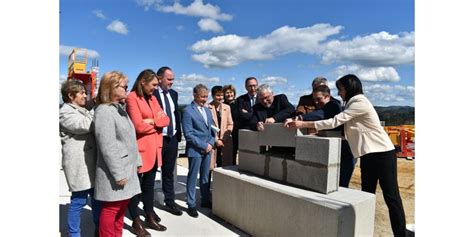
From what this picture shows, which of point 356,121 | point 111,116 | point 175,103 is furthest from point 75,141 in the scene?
point 356,121

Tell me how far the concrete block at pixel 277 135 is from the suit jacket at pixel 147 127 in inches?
46.6

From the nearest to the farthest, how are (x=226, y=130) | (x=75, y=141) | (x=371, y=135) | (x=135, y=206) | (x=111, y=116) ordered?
(x=111, y=116)
(x=75, y=141)
(x=371, y=135)
(x=135, y=206)
(x=226, y=130)

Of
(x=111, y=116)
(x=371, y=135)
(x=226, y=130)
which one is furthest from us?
(x=226, y=130)

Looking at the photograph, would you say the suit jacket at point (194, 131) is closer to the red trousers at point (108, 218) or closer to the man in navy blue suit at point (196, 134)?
the man in navy blue suit at point (196, 134)

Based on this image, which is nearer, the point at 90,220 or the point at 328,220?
the point at 328,220

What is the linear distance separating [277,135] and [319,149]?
0.68 meters

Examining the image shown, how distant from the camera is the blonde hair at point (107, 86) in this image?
285 centimetres

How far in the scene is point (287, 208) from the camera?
3.29 m

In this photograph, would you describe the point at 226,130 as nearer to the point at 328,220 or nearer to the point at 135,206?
the point at 135,206

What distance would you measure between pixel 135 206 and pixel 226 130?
177 cm

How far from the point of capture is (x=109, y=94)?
286 cm

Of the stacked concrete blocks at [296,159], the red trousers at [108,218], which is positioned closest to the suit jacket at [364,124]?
the stacked concrete blocks at [296,159]

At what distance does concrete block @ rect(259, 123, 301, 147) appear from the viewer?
3604 millimetres

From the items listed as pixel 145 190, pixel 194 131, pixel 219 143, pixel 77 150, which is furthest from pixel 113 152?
pixel 219 143
